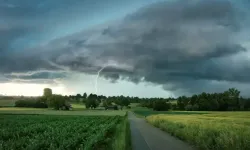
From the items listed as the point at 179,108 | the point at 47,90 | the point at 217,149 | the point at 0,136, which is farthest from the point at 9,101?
the point at 217,149

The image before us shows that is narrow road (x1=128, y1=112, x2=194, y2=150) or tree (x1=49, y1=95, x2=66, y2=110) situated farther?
tree (x1=49, y1=95, x2=66, y2=110)

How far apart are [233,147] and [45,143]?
11681 mm

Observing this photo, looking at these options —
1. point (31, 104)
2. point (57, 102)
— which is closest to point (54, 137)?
point (31, 104)

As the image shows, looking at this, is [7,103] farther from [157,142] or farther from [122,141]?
[122,141]

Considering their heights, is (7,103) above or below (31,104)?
above

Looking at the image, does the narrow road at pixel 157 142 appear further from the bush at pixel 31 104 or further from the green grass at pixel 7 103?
the green grass at pixel 7 103

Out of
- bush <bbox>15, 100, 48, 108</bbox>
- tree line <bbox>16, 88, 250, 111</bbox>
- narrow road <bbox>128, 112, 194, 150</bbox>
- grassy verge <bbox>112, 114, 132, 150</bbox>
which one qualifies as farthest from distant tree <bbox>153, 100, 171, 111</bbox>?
narrow road <bbox>128, 112, 194, 150</bbox>

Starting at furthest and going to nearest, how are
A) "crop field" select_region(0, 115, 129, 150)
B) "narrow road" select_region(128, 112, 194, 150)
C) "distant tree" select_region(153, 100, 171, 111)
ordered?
"distant tree" select_region(153, 100, 171, 111) < "narrow road" select_region(128, 112, 194, 150) < "crop field" select_region(0, 115, 129, 150)

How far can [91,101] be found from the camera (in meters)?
189

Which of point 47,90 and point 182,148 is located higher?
point 47,90

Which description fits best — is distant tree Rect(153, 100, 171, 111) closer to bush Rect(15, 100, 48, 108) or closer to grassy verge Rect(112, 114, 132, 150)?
bush Rect(15, 100, 48, 108)

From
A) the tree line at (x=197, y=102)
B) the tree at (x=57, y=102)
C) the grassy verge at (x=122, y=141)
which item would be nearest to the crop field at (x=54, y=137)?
the grassy verge at (x=122, y=141)

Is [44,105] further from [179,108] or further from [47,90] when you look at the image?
[179,108]

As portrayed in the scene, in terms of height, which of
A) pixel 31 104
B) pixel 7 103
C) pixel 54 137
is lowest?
pixel 54 137
